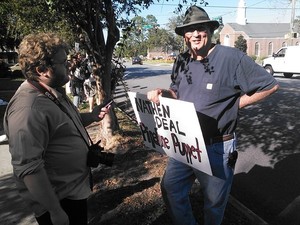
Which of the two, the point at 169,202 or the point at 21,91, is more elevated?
the point at 21,91

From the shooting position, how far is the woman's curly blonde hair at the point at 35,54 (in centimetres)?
197

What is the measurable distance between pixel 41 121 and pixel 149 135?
5.09ft

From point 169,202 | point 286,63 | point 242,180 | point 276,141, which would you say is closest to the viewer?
point 169,202

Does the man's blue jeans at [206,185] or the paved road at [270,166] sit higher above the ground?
the man's blue jeans at [206,185]

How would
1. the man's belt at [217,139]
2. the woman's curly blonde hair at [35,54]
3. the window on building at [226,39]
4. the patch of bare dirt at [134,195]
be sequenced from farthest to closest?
the window on building at [226,39], the patch of bare dirt at [134,195], the man's belt at [217,139], the woman's curly blonde hair at [35,54]

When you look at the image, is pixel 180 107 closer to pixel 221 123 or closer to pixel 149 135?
pixel 221 123

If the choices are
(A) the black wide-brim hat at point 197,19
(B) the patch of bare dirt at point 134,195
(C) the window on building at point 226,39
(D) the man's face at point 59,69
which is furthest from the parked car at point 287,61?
(C) the window on building at point 226,39

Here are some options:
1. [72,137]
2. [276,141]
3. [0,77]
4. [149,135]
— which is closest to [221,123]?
[149,135]

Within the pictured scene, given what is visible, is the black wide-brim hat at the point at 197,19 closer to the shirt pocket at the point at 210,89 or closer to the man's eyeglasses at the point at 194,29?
the man's eyeglasses at the point at 194,29

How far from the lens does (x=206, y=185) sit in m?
2.76

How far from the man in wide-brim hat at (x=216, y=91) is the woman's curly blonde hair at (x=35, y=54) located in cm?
107

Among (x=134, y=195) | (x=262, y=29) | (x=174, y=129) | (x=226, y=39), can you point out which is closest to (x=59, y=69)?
(x=174, y=129)

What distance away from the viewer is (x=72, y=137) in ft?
6.95

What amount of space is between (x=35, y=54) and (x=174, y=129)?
1.27 meters
